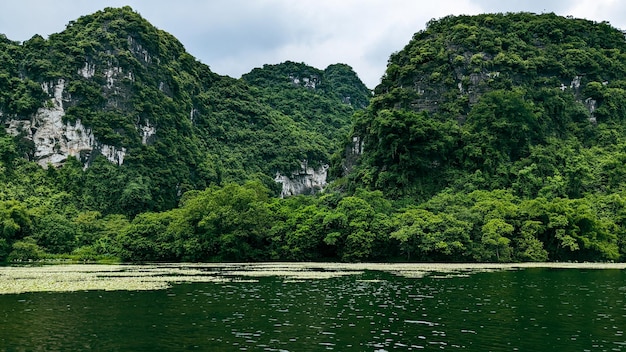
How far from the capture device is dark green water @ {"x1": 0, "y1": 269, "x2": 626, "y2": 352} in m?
18.0

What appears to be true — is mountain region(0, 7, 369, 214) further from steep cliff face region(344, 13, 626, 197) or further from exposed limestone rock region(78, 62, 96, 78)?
steep cliff face region(344, 13, 626, 197)

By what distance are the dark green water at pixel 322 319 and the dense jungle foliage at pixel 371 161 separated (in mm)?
36760

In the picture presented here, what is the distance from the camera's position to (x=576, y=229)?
7062cm

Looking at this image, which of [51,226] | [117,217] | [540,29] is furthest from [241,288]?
[540,29]

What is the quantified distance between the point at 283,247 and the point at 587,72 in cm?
7903

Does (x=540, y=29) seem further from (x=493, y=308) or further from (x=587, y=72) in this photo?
(x=493, y=308)

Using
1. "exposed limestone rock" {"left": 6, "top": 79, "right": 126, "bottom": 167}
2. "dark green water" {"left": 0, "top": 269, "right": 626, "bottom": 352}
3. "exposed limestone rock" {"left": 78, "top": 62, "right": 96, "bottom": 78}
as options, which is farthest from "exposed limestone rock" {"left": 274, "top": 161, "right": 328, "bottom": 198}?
"dark green water" {"left": 0, "top": 269, "right": 626, "bottom": 352}

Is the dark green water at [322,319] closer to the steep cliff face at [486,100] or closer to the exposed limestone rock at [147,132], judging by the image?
the steep cliff face at [486,100]

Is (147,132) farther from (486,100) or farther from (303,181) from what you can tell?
(486,100)

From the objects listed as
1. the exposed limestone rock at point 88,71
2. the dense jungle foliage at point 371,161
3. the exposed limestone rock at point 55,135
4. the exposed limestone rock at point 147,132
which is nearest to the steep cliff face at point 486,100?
the dense jungle foliage at point 371,161

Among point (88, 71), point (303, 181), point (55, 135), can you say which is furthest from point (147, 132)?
point (303, 181)

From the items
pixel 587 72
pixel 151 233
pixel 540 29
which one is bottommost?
pixel 151 233

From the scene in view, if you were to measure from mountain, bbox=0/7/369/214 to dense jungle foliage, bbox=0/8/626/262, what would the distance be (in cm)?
50

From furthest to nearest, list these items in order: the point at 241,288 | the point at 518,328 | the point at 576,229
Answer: the point at 576,229 < the point at 241,288 < the point at 518,328
